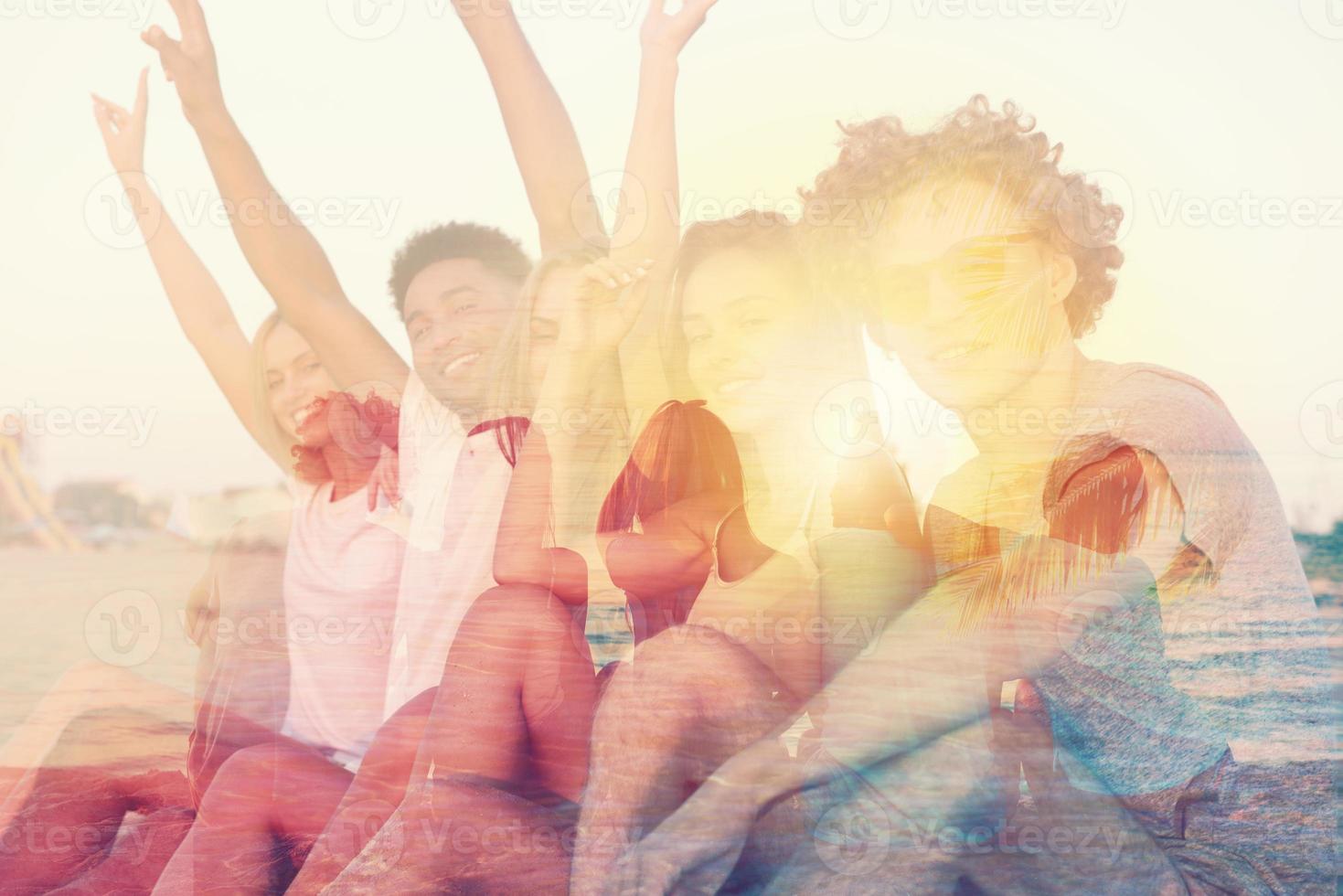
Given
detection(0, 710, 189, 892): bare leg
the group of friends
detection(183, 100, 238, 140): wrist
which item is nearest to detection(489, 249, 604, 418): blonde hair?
the group of friends

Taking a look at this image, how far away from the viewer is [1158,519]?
4.52 feet

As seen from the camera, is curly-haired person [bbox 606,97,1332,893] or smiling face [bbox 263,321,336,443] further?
smiling face [bbox 263,321,336,443]

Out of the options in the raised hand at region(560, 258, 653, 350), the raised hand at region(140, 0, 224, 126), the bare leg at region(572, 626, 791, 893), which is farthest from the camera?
the raised hand at region(140, 0, 224, 126)

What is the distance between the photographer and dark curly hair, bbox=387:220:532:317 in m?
1.53

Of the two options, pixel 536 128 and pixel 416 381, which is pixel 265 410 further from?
Answer: pixel 536 128

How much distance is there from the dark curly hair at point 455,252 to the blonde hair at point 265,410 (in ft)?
0.68

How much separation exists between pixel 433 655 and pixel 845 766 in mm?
600

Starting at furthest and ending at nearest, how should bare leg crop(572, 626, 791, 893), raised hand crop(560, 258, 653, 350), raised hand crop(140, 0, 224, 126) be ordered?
raised hand crop(140, 0, 224, 126) < raised hand crop(560, 258, 653, 350) < bare leg crop(572, 626, 791, 893)

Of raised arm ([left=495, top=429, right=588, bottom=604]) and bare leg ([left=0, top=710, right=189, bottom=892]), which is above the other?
raised arm ([left=495, top=429, right=588, bottom=604])

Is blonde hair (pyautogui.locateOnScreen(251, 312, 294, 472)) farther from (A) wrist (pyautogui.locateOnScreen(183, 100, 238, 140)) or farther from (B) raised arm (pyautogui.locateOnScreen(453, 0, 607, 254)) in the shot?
(B) raised arm (pyautogui.locateOnScreen(453, 0, 607, 254))

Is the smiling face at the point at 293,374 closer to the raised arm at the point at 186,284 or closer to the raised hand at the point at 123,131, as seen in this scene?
the raised arm at the point at 186,284

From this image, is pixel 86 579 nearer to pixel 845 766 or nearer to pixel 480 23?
pixel 480 23

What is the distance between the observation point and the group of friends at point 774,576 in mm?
1372

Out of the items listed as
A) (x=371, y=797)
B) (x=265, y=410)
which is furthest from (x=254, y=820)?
(x=265, y=410)
